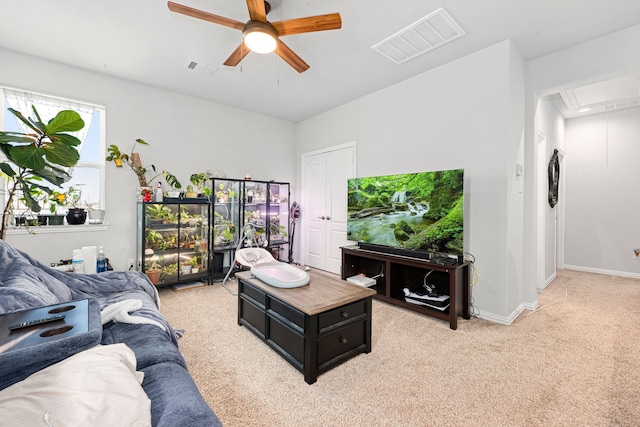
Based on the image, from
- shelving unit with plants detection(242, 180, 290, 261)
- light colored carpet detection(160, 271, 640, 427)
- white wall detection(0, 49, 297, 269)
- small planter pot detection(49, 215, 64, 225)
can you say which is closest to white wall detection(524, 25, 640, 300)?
light colored carpet detection(160, 271, 640, 427)

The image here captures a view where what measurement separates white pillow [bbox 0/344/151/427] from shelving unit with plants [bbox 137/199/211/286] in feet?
10.0

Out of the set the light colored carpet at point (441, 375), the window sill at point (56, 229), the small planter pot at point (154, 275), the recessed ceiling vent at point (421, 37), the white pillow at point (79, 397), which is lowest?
the light colored carpet at point (441, 375)

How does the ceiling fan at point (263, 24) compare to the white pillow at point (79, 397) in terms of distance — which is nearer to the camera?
the white pillow at point (79, 397)

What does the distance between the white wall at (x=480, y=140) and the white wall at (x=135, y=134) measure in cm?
261

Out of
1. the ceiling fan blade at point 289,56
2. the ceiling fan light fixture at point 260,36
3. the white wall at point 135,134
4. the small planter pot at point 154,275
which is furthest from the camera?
the small planter pot at point 154,275

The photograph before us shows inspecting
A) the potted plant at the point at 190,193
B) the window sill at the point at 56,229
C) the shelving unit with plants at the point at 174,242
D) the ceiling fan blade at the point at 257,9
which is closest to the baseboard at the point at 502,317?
the ceiling fan blade at the point at 257,9

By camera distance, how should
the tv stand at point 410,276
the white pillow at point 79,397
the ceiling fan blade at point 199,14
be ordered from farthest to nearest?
the tv stand at point 410,276
the ceiling fan blade at point 199,14
the white pillow at point 79,397

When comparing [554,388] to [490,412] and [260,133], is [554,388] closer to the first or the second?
[490,412]

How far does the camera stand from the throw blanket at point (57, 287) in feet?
4.66

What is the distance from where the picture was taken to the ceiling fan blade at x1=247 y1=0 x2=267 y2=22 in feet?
6.06

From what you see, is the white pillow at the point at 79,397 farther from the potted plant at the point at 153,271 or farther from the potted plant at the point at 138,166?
the potted plant at the point at 138,166

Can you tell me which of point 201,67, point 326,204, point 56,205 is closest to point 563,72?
point 326,204

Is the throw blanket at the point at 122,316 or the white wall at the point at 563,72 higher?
the white wall at the point at 563,72

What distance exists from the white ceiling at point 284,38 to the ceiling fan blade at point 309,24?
401mm
